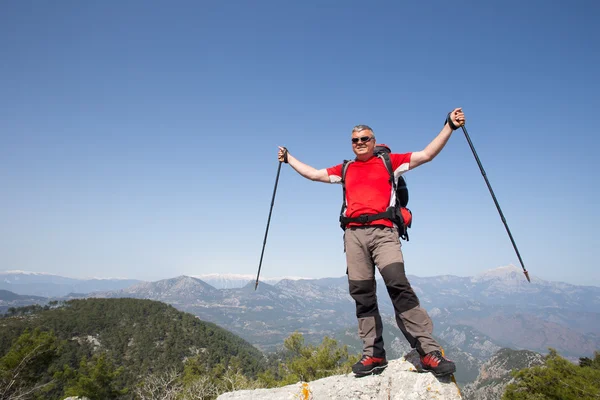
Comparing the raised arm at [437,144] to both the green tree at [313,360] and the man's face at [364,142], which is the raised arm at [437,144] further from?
the green tree at [313,360]

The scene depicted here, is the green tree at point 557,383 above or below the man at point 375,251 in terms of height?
below

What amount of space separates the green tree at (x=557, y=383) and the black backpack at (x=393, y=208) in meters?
18.9

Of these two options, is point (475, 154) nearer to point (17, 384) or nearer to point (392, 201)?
point (392, 201)

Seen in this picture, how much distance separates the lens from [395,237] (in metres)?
3.65

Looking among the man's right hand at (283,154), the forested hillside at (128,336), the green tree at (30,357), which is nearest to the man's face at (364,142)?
the man's right hand at (283,154)

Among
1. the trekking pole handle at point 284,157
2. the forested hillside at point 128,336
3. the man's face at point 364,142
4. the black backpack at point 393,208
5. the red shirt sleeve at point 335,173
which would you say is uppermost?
the trekking pole handle at point 284,157

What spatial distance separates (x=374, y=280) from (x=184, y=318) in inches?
5795

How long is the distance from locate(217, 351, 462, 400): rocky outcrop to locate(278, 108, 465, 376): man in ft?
0.43

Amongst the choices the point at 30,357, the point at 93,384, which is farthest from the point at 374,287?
the point at 93,384

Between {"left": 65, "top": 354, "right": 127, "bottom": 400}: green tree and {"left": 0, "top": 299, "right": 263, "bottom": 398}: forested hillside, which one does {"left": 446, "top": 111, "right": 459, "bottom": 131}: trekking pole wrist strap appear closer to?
{"left": 65, "top": 354, "right": 127, "bottom": 400}: green tree

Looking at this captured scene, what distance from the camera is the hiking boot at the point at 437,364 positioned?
9.87ft

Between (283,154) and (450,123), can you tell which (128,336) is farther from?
(450,123)

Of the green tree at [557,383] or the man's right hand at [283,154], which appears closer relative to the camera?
the man's right hand at [283,154]

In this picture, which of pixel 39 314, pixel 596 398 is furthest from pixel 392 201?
pixel 39 314
